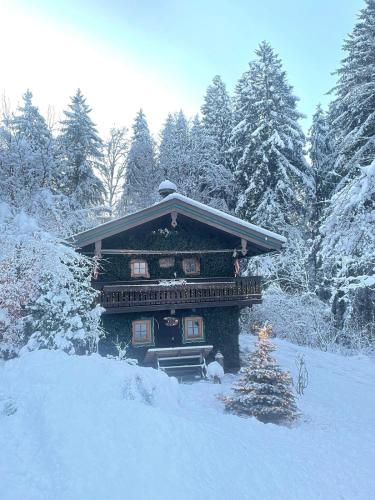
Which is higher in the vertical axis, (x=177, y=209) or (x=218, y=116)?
(x=218, y=116)

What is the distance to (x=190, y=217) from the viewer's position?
50.0ft

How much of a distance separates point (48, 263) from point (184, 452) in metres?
7.67

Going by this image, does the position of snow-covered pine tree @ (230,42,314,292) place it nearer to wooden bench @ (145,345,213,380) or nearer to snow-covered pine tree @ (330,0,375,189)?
snow-covered pine tree @ (330,0,375,189)

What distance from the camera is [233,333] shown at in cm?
1631

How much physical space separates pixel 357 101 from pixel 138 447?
2188cm

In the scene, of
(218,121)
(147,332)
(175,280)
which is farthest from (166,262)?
(218,121)

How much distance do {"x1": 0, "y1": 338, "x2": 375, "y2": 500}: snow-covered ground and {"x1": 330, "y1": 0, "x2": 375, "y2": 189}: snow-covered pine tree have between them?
52.5 ft

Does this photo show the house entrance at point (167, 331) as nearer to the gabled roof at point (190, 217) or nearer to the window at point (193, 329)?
the window at point (193, 329)

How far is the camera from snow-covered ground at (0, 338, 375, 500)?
13.5 ft

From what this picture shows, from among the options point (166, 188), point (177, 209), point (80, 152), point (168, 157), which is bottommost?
point (177, 209)

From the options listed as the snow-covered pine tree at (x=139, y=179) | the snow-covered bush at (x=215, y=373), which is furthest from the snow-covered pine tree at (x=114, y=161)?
the snow-covered bush at (x=215, y=373)

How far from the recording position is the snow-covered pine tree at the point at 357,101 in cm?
2003

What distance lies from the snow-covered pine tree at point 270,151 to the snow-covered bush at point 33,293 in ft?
52.3

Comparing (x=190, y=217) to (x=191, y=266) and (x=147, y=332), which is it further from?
(x=147, y=332)
